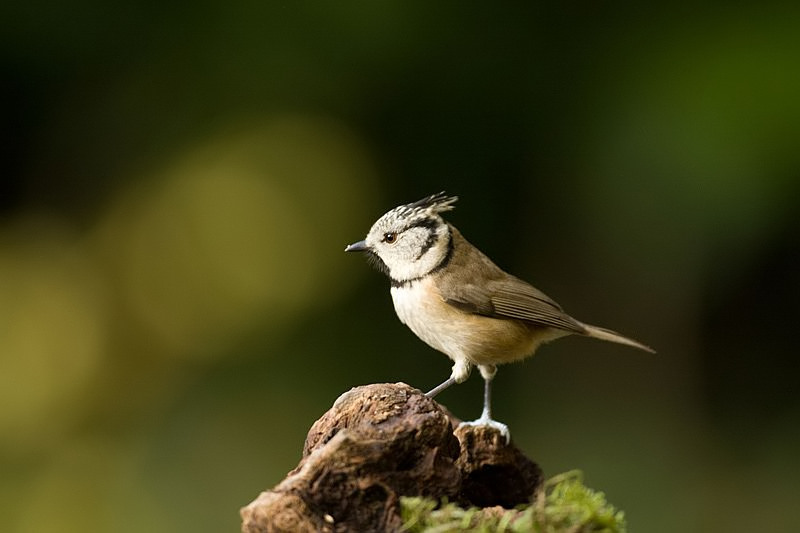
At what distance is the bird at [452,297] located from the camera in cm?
397

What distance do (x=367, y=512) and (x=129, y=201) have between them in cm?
432

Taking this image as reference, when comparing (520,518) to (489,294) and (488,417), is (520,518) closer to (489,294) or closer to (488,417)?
(488,417)

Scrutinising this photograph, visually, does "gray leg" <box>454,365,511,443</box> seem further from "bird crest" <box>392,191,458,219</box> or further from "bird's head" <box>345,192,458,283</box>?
"bird crest" <box>392,191,458,219</box>

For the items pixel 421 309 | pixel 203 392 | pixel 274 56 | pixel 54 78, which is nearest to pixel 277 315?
pixel 203 392

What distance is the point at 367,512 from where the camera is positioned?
245 cm

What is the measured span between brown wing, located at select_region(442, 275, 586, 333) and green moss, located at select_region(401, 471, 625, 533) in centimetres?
160

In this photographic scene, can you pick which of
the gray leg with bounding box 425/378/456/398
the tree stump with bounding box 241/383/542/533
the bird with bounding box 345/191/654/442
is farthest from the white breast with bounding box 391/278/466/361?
the tree stump with bounding box 241/383/542/533

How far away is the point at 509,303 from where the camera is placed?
4.07 meters

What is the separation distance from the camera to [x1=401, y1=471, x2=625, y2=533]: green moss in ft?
7.54

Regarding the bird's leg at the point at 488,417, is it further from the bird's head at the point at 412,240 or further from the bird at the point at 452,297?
the bird's head at the point at 412,240

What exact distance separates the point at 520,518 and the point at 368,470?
1.26ft

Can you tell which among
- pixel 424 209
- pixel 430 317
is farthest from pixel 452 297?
pixel 424 209

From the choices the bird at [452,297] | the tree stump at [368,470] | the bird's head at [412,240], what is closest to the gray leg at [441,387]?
the bird at [452,297]

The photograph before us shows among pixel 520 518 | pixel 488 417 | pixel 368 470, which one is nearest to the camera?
pixel 520 518
